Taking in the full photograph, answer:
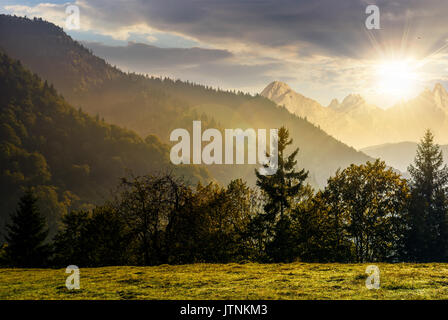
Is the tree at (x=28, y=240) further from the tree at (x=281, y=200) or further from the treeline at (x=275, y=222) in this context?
the tree at (x=281, y=200)

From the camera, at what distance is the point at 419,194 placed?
2346 inches

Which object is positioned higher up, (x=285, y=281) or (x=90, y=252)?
(x=285, y=281)

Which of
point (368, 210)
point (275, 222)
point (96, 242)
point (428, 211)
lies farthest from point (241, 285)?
point (428, 211)

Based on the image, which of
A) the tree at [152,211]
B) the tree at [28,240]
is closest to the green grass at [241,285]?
the tree at [152,211]

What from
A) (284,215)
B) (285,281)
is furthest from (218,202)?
(285,281)

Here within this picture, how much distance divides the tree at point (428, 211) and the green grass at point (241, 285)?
91.6 ft

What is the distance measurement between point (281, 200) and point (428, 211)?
23.8 metres

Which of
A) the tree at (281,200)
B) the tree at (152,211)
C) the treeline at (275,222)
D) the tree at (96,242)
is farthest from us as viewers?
the tree at (96,242)

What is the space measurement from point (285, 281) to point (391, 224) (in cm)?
3568

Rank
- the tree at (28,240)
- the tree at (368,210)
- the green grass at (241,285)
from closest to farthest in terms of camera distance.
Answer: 1. the green grass at (241,285)
2. the tree at (368,210)
3. the tree at (28,240)

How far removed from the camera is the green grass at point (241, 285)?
19.9 m
